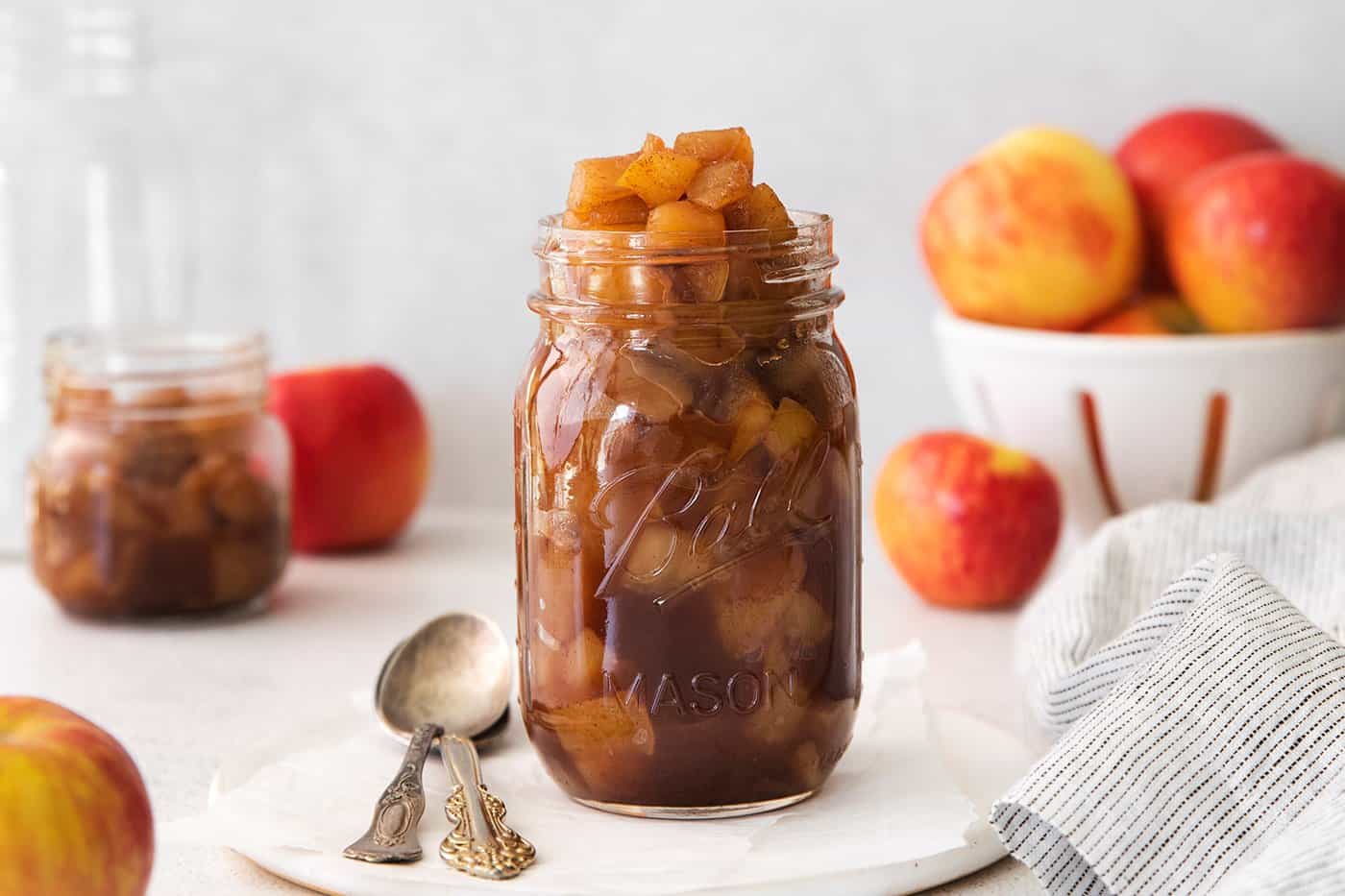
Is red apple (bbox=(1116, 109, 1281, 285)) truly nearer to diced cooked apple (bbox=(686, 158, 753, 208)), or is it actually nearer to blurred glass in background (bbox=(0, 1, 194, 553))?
diced cooked apple (bbox=(686, 158, 753, 208))

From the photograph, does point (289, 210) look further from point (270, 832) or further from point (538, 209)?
point (270, 832)

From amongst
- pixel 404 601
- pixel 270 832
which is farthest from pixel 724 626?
pixel 404 601

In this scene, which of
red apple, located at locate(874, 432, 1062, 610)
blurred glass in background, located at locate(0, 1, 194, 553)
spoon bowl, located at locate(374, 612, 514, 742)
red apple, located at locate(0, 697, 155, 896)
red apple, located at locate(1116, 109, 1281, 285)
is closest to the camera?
red apple, located at locate(0, 697, 155, 896)

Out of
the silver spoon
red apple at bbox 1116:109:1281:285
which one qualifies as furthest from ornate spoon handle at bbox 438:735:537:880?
red apple at bbox 1116:109:1281:285

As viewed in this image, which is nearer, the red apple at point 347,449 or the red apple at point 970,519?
the red apple at point 970,519

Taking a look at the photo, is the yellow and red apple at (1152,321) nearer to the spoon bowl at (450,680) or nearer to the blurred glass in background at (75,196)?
the spoon bowl at (450,680)

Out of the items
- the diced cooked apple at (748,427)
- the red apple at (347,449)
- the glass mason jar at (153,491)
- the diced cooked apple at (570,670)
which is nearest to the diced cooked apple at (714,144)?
the diced cooked apple at (748,427)
